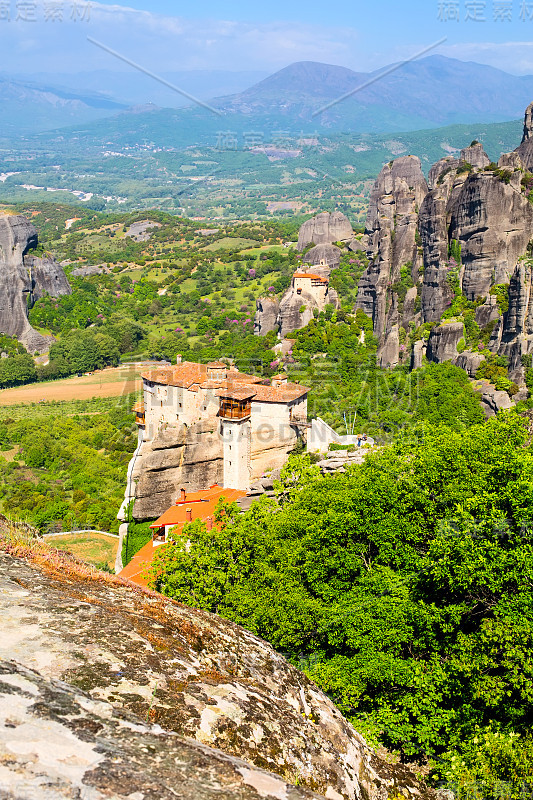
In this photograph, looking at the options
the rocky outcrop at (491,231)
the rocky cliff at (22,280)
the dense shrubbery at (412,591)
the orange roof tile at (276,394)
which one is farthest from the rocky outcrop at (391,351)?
the rocky cliff at (22,280)

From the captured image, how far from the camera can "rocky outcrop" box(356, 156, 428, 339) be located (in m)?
66.4

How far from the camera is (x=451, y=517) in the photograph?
1511 centimetres

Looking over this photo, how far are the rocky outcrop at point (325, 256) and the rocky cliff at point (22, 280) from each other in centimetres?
4068

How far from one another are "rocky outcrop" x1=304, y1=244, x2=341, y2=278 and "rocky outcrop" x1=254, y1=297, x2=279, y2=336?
1365 centimetres

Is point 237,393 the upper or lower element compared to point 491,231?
lower

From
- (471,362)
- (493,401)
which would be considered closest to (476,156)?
(471,362)

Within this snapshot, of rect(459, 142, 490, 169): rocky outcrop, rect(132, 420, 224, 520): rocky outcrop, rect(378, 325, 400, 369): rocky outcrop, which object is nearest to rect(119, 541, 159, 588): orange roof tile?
rect(132, 420, 224, 520): rocky outcrop

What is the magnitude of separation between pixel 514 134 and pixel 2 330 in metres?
139

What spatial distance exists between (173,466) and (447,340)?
1028 inches

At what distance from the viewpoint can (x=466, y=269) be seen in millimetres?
55219

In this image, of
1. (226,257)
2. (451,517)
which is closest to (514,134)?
(226,257)

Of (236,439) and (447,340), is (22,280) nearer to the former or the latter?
(447,340)

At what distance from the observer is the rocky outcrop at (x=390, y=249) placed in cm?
6638

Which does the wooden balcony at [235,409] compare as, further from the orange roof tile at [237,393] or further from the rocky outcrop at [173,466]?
the rocky outcrop at [173,466]
